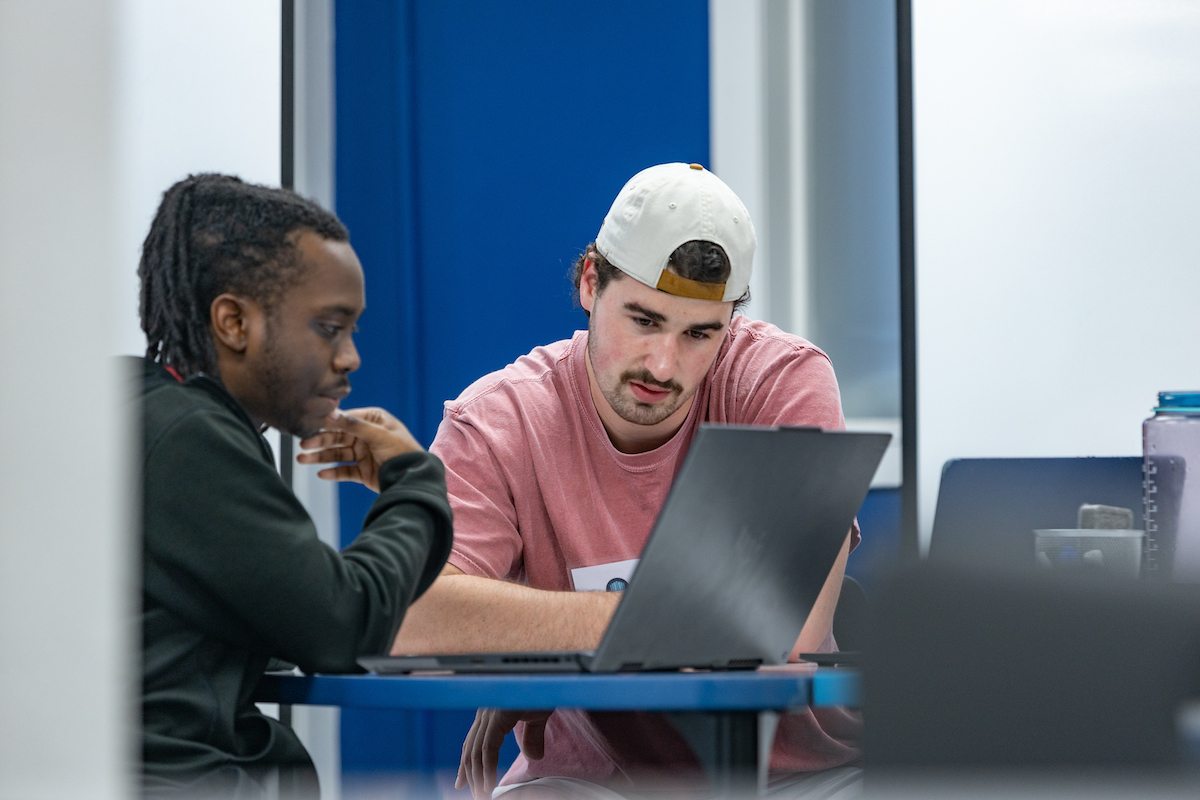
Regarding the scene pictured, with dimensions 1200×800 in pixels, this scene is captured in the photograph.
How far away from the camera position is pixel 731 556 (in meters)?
0.91

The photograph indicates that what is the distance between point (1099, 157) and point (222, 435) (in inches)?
84.6

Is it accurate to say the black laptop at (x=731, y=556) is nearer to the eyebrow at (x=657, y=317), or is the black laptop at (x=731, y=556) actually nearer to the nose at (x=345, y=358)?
the nose at (x=345, y=358)

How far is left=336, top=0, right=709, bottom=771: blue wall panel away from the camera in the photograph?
2.40 metres

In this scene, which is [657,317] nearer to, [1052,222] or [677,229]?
[677,229]

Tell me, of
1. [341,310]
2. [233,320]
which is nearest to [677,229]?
[341,310]

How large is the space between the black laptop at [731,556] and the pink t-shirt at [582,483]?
433 mm

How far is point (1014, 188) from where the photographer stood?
2482 mm

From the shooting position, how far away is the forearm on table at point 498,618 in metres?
1.24

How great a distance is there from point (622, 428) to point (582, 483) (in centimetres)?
11

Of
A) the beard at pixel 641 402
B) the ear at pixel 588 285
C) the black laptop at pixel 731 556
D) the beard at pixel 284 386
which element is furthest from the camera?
the ear at pixel 588 285

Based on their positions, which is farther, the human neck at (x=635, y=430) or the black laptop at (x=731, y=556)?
the human neck at (x=635, y=430)

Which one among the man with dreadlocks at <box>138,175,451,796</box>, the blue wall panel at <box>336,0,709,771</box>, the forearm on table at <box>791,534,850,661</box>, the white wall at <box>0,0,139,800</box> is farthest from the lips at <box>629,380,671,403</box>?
the white wall at <box>0,0,139,800</box>

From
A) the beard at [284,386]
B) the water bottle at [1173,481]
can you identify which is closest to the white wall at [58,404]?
the beard at [284,386]

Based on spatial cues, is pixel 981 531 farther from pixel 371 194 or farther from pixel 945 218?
pixel 371 194
